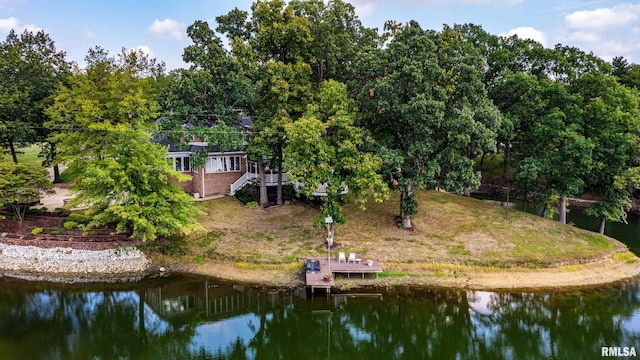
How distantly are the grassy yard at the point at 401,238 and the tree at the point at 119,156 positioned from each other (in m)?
3.26

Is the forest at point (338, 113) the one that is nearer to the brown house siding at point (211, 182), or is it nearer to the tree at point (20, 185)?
the tree at point (20, 185)

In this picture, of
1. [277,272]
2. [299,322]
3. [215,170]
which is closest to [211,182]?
[215,170]

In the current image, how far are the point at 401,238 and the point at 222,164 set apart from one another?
15.7m

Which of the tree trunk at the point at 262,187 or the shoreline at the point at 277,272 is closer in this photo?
the shoreline at the point at 277,272

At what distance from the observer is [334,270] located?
23297 mm

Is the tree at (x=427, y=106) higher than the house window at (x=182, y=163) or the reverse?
higher

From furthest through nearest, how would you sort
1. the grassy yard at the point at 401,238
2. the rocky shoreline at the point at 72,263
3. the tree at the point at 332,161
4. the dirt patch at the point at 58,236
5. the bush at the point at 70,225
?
the bush at the point at 70,225, the dirt patch at the point at 58,236, the grassy yard at the point at 401,238, the tree at the point at 332,161, the rocky shoreline at the point at 72,263

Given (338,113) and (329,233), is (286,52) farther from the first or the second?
(329,233)

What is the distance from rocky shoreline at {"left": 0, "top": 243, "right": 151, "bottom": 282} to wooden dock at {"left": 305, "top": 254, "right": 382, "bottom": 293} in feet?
32.4

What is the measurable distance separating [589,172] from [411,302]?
17016 mm

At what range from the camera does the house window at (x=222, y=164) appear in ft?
111

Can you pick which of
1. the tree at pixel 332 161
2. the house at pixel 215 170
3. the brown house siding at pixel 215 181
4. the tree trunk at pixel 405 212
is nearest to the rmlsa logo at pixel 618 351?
the tree at pixel 332 161

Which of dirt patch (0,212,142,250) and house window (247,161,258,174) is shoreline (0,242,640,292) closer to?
dirt patch (0,212,142,250)

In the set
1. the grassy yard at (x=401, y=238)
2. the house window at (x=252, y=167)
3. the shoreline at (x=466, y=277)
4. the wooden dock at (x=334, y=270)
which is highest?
the house window at (x=252, y=167)
